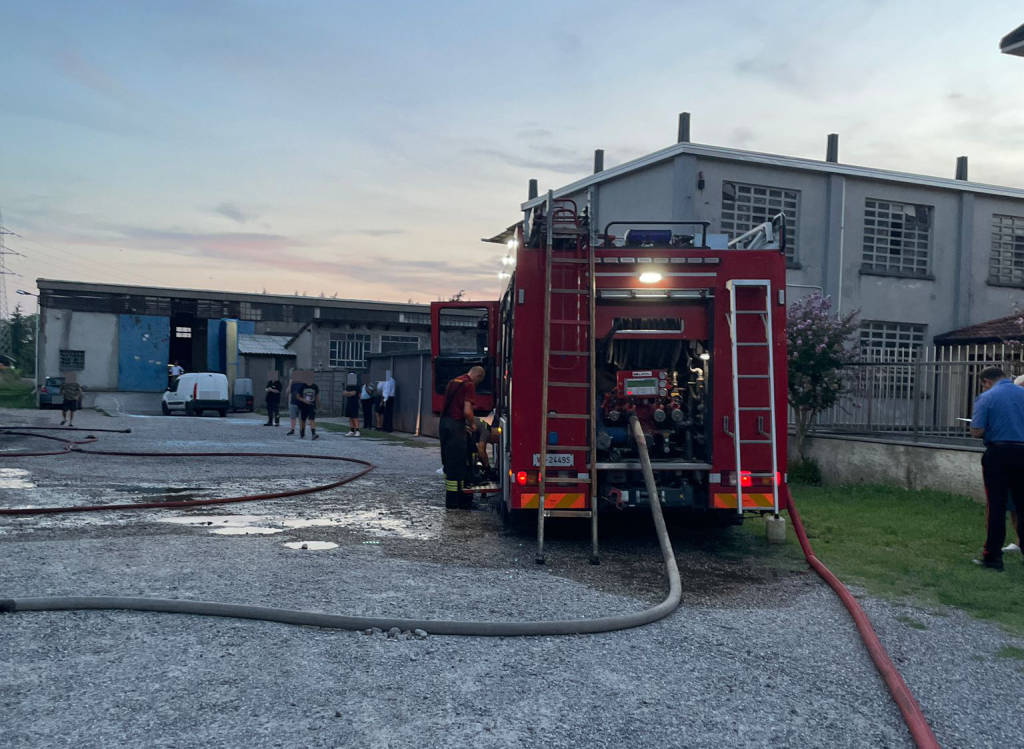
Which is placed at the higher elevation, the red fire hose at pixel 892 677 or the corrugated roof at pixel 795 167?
the corrugated roof at pixel 795 167

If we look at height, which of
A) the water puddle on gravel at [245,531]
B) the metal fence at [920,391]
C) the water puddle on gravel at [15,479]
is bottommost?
the water puddle on gravel at [15,479]

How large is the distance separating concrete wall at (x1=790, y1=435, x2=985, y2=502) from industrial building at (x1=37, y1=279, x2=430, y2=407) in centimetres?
2989

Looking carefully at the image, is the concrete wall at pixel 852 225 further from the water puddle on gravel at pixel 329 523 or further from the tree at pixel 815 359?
the water puddle on gravel at pixel 329 523

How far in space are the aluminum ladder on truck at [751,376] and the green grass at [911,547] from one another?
932 mm

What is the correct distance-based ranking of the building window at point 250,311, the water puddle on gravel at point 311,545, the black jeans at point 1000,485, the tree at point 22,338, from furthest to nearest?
the tree at point 22,338
the building window at point 250,311
the water puddle on gravel at point 311,545
the black jeans at point 1000,485

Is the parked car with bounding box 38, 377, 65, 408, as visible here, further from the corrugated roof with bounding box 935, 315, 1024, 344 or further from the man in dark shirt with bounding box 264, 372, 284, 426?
the corrugated roof with bounding box 935, 315, 1024, 344

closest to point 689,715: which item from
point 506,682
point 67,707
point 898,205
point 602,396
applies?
point 506,682

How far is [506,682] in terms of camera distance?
4.39 metres

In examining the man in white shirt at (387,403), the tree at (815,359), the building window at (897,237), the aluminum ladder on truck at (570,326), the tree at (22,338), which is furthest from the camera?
the tree at (22,338)

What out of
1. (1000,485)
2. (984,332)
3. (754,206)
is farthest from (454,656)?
(984,332)

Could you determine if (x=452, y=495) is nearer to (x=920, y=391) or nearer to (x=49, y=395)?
(x=920, y=391)

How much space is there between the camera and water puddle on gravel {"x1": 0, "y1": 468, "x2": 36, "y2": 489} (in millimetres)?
11568

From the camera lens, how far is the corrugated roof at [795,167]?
19.4 metres

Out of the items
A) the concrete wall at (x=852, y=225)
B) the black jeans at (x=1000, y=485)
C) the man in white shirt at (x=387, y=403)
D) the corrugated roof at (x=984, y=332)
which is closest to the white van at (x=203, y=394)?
the man in white shirt at (x=387, y=403)
